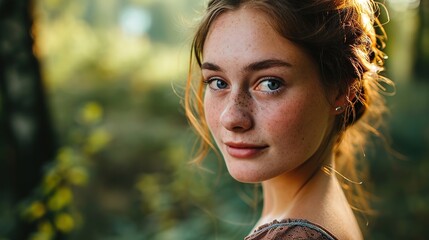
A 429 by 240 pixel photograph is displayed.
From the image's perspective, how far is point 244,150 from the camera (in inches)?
65.3

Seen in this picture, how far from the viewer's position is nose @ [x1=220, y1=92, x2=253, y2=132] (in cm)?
160

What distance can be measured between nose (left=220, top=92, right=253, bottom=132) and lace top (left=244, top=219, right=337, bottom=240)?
0.26 m

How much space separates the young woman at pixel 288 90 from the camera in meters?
1.59

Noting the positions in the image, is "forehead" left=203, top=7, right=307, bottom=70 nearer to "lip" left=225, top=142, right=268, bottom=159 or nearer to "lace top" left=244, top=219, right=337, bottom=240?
"lip" left=225, top=142, right=268, bottom=159

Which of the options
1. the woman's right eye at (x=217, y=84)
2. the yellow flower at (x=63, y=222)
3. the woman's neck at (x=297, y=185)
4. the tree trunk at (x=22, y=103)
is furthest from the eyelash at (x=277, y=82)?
the tree trunk at (x=22, y=103)

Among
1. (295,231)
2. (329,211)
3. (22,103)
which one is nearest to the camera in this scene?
(295,231)

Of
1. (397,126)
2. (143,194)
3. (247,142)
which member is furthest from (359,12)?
(143,194)

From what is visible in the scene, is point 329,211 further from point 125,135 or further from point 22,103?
point 125,135

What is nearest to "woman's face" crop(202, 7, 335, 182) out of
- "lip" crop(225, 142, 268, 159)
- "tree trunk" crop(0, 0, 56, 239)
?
"lip" crop(225, 142, 268, 159)

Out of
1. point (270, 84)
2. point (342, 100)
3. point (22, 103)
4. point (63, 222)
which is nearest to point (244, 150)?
point (270, 84)

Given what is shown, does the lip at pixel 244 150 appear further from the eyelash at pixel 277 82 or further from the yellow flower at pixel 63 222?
the yellow flower at pixel 63 222

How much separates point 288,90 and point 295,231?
1.15 ft

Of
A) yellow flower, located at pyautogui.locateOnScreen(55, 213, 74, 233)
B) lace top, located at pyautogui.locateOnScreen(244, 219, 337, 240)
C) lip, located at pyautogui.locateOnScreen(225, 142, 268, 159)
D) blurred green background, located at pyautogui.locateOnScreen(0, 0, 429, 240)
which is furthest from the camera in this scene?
blurred green background, located at pyautogui.locateOnScreen(0, 0, 429, 240)

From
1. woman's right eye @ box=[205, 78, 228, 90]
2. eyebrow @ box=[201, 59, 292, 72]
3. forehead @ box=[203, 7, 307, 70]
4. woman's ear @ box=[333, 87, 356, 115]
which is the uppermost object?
forehead @ box=[203, 7, 307, 70]
